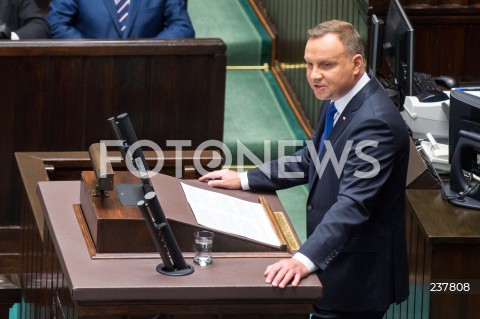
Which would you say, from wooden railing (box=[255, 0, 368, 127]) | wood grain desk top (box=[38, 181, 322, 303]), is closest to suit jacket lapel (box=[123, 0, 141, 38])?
wooden railing (box=[255, 0, 368, 127])

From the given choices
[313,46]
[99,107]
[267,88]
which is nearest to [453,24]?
[267,88]

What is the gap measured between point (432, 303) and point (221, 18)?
4.13m

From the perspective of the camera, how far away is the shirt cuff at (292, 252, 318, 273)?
3140 mm

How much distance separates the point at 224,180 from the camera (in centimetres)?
380

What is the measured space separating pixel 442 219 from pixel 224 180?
1.12 meters

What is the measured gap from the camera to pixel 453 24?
6.88m

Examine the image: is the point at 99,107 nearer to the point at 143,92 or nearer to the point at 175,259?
the point at 143,92

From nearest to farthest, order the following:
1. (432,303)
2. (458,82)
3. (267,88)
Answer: (432,303)
(458,82)
(267,88)

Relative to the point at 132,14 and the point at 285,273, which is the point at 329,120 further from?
the point at 132,14

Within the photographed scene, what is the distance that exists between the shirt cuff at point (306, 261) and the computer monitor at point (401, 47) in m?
2.43

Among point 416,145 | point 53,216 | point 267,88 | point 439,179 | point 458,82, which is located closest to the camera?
point 53,216

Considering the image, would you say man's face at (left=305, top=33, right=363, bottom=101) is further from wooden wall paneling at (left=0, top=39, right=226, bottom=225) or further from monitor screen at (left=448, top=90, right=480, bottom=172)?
wooden wall paneling at (left=0, top=39, right=226, bottom=225)

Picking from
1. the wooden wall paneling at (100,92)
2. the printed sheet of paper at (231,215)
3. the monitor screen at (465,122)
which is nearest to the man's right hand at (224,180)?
the printed sheet of paper at (231,215)

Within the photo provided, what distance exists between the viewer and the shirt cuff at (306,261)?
10.3 feet
